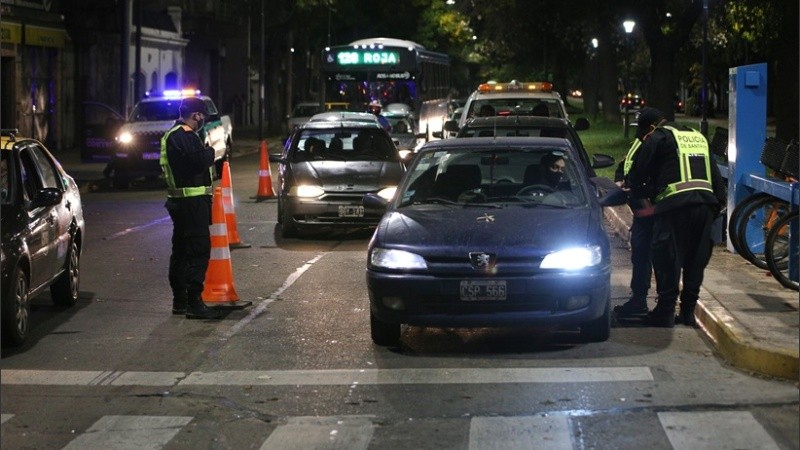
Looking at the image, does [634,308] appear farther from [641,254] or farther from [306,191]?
[306,191]

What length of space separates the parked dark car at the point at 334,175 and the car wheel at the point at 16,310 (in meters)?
7.19

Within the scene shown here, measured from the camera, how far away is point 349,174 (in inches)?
715

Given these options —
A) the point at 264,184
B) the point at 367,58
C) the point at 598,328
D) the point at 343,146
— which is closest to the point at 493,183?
the point at 598,328

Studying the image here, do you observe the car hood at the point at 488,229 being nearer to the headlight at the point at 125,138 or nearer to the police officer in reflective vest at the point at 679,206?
the police officer in reflective vest at the point at 679,206

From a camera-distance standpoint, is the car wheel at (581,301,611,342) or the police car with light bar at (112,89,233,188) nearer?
the car wheel at (581,301,611,342)

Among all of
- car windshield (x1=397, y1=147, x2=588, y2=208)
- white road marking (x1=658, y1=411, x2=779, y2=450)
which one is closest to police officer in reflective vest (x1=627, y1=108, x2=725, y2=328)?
car windshield (x1=397, y1=147, x2=588, y2=208)

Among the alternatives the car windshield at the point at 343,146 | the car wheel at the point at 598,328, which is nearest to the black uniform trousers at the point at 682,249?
the car wheel at the point at 598,328

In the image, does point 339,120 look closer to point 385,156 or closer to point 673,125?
point 385,156

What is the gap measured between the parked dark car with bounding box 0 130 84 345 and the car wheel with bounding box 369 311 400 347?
2.60 m

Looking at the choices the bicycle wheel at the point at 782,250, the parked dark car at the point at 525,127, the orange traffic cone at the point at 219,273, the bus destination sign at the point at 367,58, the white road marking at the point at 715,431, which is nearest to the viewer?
the white road marking at the point at 715,431

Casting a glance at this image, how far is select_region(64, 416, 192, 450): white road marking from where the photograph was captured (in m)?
7.68

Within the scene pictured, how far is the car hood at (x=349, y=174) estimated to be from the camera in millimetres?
17984

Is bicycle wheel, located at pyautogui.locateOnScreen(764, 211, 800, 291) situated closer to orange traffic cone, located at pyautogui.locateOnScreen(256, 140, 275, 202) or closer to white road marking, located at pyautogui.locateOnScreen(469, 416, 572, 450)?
white road marking, located at pyautogui.locateOnScreen(469, 416, 572, 450)

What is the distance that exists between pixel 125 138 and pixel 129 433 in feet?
68.3
